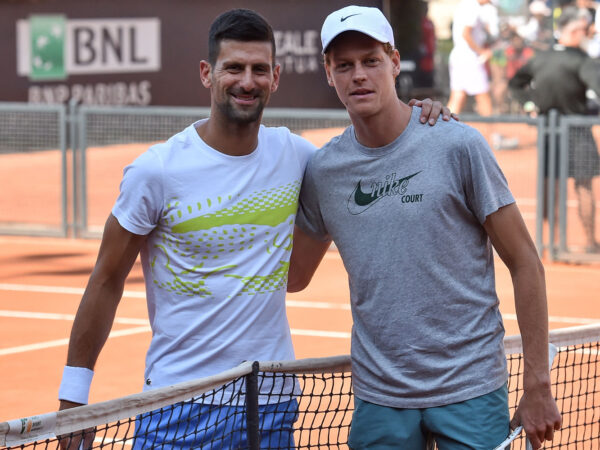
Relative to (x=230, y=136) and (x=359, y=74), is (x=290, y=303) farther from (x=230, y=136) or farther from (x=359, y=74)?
(x=359, y=74)

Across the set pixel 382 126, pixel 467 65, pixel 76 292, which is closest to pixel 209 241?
pixel 382 126

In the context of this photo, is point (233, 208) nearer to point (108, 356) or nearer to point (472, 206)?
point (472, 206)

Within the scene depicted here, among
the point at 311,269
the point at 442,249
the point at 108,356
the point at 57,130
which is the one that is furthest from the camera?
the point at 57,130

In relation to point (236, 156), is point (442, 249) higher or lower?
lower

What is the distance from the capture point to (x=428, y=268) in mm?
3652

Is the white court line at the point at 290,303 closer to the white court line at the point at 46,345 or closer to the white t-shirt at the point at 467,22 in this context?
the white court line at the point at 46,345

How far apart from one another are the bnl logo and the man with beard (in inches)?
735

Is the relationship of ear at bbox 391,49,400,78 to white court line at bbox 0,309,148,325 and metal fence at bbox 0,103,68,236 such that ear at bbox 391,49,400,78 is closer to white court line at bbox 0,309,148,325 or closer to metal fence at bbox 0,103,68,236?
white court line at bbox 0,309,148,325

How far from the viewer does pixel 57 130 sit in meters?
15.1

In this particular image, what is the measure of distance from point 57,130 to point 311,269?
36.9 feet

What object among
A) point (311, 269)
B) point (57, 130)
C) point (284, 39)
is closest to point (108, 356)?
point (311, 269)

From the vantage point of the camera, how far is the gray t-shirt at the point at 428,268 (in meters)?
3.65

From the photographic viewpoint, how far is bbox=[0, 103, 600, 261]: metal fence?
1353 cm

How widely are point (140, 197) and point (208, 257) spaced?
0.94 ft
